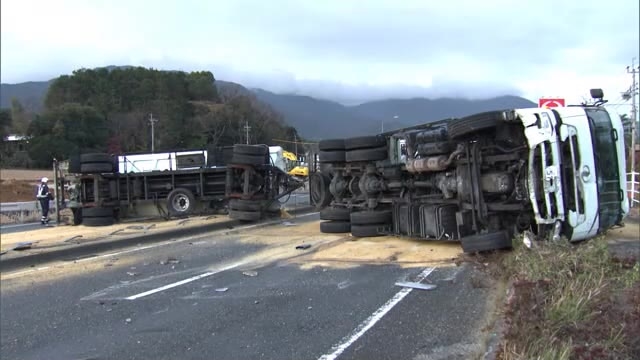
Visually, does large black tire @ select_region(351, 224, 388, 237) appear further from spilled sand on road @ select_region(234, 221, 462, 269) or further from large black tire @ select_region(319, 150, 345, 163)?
large black tire @ select_region(319, 150, 345, 163)

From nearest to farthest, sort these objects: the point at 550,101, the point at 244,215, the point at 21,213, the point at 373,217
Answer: the point at 550,101 < the point at 373,217 < the point at 244,215 < the point at 21,213

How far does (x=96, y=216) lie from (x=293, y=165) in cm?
601

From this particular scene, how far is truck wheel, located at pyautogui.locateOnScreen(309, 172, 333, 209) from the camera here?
13227 mm

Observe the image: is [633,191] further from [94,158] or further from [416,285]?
[94,158]

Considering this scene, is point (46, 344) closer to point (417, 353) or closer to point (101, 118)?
point (417, 353)

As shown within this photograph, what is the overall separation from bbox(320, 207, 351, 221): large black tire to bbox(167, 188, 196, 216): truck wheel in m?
6.45

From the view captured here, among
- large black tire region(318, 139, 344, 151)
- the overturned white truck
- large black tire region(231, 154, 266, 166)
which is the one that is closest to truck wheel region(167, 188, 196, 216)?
large black tire region(231, 154, 266, 166)

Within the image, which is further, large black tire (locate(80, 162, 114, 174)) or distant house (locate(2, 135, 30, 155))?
distant house (locate(2, 135, 30, 155))

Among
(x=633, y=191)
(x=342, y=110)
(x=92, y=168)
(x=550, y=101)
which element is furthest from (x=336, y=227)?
(x=342, y=110)

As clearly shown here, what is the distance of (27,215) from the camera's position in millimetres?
24094

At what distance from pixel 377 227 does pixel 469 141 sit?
295 centimetres

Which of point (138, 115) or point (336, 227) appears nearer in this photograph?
point (336, 227)

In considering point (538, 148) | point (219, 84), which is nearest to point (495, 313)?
point (538, 148)

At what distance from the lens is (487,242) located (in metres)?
8.19
